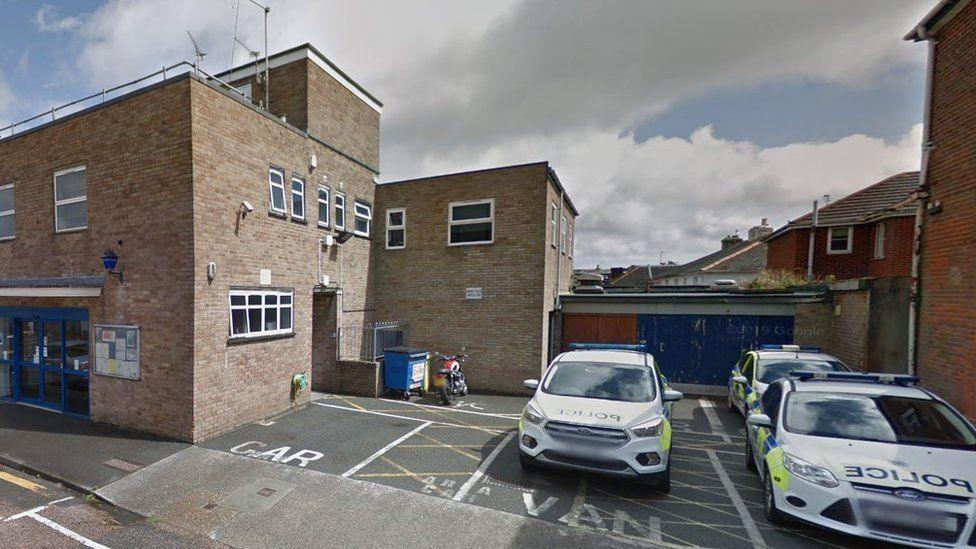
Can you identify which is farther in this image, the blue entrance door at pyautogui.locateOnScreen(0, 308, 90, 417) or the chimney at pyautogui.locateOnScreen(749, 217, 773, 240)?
the chimney at pyautogui.locateOnScreen(749, 217, 773, 240)

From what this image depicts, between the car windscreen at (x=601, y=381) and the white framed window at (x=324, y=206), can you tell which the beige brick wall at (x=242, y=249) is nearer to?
the white framed window at (x=324, y=206)

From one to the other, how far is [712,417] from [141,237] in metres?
11.5

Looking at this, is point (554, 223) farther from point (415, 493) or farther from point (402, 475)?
point (415, 493)

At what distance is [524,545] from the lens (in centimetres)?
365

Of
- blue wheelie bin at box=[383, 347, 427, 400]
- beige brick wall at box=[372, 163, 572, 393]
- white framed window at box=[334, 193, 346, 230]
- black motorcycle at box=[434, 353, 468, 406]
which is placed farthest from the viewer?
white framed window at box=[334, 193, 346, 230]

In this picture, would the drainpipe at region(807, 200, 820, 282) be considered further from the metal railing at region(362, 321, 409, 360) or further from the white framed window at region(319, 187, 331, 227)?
the white framed window at region(319, 187, 331, 227)

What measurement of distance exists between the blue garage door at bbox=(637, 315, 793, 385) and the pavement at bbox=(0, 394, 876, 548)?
11.4 feet

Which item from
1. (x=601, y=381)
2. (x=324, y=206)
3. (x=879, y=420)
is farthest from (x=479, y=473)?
(x=324, y=206)

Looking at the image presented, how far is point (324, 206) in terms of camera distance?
30.7ft

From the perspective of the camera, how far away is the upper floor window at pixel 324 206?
30.3 ft

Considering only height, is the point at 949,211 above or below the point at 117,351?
above

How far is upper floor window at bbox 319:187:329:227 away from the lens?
363 inches

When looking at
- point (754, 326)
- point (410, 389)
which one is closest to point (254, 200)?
point (410, 389)

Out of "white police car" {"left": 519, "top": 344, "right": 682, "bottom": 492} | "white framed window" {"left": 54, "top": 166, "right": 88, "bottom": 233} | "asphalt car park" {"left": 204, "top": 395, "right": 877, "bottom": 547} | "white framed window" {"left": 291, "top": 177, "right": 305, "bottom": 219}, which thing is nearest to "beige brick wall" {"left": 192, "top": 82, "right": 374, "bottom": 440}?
Answer: "white framed window" {"left": 291, "top": 177, "right": 305, "bottom": 219}
